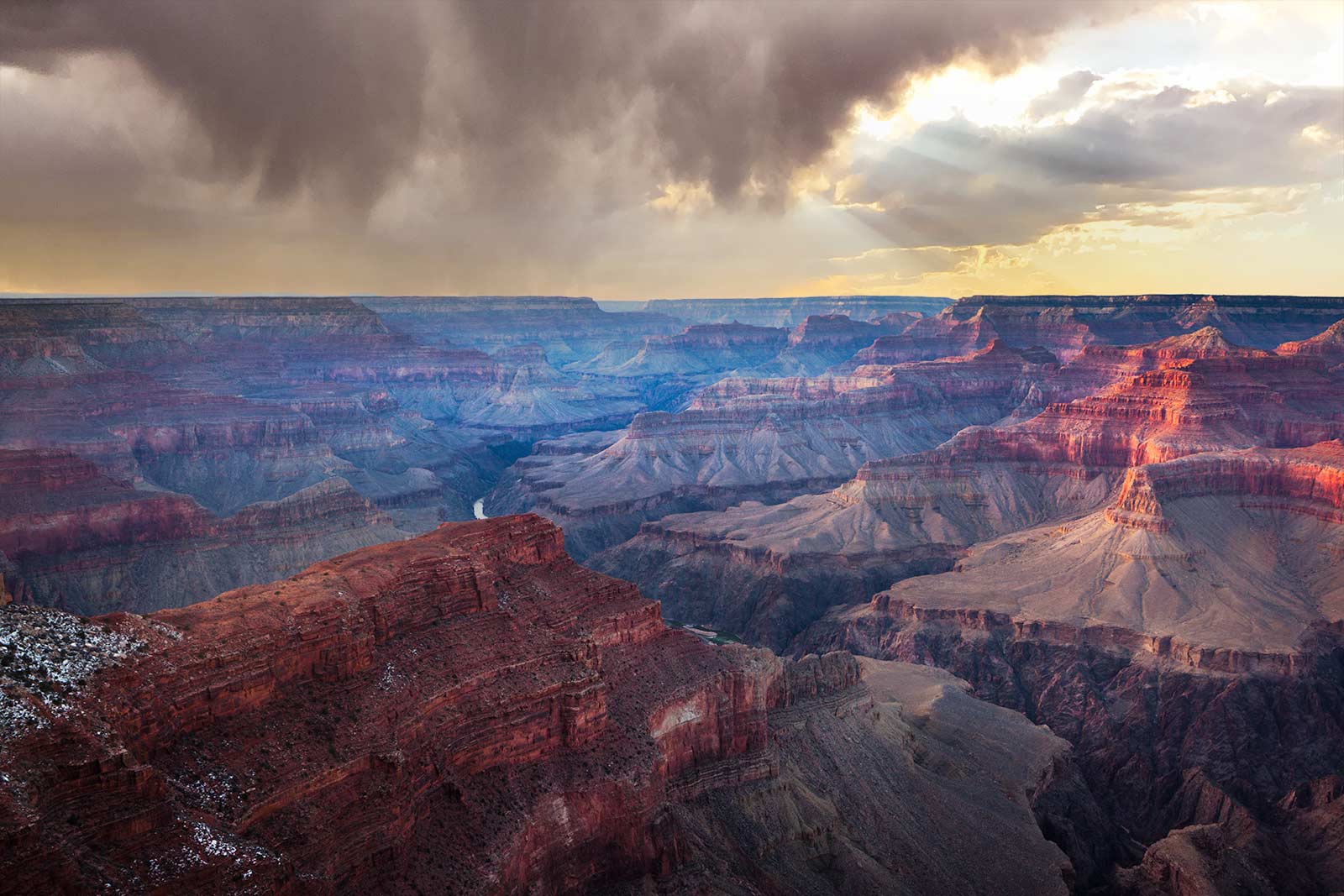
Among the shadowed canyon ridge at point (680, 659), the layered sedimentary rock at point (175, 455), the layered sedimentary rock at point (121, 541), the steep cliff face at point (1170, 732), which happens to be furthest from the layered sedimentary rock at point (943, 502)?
the layered sedimentary rock at point (121, 541)

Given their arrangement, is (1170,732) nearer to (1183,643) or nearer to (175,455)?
(1183,643)

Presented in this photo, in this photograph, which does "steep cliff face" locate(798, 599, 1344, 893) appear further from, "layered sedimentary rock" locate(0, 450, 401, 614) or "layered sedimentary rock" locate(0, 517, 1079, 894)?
"layered sedimentary rock" locate(0, 450, 401, 614)

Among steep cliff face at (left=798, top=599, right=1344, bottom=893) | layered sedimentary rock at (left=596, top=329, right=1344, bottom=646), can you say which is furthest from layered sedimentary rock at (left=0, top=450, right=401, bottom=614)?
steep cliff face at (left=798, top=599, right=1344, bottom=893)

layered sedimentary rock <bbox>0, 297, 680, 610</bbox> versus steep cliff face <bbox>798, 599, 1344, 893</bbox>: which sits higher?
layered sedimentary rock <bbox>0, 297, 680, 610</bbox>

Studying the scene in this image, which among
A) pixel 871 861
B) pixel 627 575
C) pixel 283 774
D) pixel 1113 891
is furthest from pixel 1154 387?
pixel 283 774

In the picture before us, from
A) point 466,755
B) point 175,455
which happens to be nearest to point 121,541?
point 175,455
